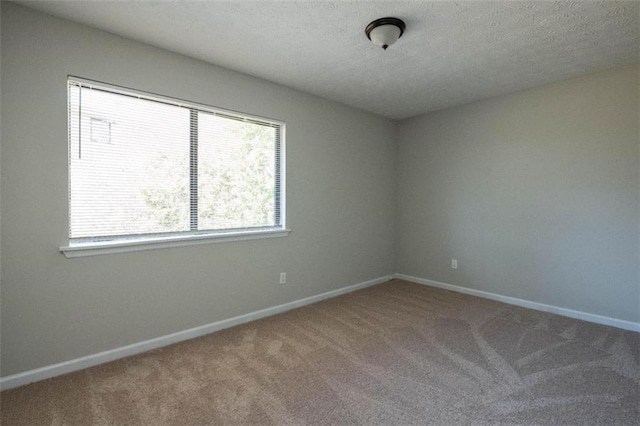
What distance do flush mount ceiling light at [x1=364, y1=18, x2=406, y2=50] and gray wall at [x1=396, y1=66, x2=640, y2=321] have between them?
87.4 inches

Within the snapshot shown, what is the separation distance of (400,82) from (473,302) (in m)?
2.74

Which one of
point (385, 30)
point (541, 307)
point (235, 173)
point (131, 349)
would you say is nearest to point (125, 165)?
point (235, 173)

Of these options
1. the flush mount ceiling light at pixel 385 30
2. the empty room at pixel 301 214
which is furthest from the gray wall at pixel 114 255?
the flush mount ceiling light at pixel 385 30

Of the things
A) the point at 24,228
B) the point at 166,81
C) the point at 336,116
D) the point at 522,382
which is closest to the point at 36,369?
the point at 24,228

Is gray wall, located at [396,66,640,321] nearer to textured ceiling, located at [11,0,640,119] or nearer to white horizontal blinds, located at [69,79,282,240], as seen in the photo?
textured ceiling, located at [11,0,640,119]

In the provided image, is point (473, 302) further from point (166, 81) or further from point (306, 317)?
point (166, 81)

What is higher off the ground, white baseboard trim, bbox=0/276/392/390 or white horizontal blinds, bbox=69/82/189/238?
white horizontal blinds, bbox=69/82/189/238

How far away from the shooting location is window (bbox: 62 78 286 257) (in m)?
2.31

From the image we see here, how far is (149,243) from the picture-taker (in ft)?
8.32

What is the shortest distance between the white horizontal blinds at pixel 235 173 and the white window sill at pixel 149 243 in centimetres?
11

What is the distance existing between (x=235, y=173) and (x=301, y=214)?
0.92 metres

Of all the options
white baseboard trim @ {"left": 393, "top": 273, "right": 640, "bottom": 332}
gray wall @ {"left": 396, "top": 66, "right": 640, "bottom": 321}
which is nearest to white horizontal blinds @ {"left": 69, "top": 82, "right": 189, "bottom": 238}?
gray wall @ {"left": 396, "top": 66, "right": 640, "bottom": 321}

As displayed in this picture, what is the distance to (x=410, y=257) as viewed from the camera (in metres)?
4.73

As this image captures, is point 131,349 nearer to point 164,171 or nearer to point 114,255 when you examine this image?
point 114,255
